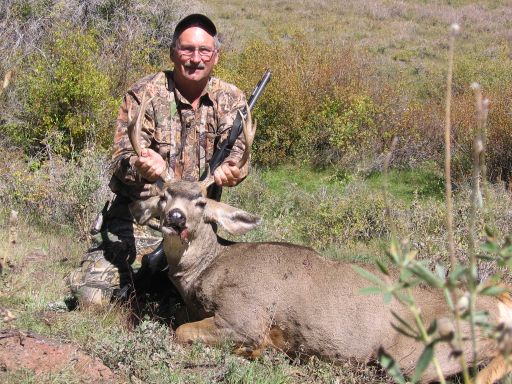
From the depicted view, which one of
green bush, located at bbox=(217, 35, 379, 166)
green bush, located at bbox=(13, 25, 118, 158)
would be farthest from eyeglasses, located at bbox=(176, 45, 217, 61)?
green bush, located at bbox=(217, 35, 379, 166)

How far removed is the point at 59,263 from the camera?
590cm

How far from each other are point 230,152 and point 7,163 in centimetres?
390

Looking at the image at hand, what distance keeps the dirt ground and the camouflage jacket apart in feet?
6.34

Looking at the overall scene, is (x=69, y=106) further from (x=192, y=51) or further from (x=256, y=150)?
(x=192, y=51)

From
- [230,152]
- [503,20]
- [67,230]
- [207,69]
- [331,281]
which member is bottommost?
[67,230]

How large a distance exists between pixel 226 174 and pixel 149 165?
539 millimetres

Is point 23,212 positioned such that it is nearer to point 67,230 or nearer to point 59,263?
point 67,230

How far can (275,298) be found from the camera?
4367 millimetres

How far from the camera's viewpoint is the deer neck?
475cm

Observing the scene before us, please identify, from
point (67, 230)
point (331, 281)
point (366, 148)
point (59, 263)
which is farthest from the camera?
point (366, 148)

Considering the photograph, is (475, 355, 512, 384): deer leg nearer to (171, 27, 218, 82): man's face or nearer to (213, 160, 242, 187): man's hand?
(213, 160, 242, 187): man's hand

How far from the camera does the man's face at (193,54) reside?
5.51m

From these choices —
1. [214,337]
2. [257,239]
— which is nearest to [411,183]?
[257,239]

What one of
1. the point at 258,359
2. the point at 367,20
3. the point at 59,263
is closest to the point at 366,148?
the point at 59,263
